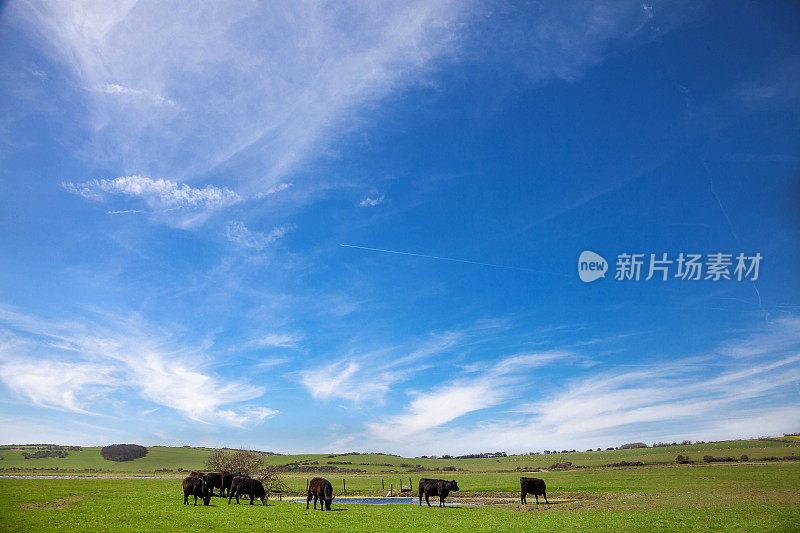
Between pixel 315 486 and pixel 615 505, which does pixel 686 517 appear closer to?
pixel 615 505

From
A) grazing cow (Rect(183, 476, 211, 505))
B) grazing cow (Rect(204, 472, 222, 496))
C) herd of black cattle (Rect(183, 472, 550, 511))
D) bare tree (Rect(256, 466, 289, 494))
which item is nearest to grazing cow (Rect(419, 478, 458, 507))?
herd of black cattle (Rect(183, 472, 550, 511))

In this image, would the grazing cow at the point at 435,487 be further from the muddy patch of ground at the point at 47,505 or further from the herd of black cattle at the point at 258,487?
the muddy patch of ground at the point at 47,505

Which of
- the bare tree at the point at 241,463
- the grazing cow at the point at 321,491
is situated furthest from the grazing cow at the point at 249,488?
the bare tree at the point at 241,463

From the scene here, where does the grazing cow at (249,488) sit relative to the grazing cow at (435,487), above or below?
above

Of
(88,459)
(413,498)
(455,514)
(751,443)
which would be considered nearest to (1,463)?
(88,459)

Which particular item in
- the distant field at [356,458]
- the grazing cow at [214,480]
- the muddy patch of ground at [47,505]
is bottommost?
the distant field at [356,458]

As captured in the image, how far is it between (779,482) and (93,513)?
65022mm

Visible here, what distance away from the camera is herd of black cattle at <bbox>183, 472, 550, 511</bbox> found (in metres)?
34.0

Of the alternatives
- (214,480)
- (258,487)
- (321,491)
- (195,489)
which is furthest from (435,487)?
(214,480)

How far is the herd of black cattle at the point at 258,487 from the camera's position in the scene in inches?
1337

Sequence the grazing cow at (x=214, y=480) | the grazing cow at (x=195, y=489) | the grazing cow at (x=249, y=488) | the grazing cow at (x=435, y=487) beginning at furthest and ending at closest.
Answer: the grazing cow at (x=214, y=480) < the grazing cow at (x=435, y=487) < the grazing cow at (x=249, y=488) < the grazing cow at (x=195, y=489)

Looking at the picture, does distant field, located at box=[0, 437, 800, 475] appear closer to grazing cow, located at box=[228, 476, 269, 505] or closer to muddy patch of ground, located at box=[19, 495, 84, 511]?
grazing cow, located at box=[228, 476, 269, 505]

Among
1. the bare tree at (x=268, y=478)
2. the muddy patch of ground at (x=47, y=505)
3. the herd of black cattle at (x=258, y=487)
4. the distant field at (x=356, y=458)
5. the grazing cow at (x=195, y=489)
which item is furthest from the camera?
the distant field at (x=356, y=458)

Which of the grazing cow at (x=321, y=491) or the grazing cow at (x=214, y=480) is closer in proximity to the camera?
the grazing cow at (x=321, y=491)
